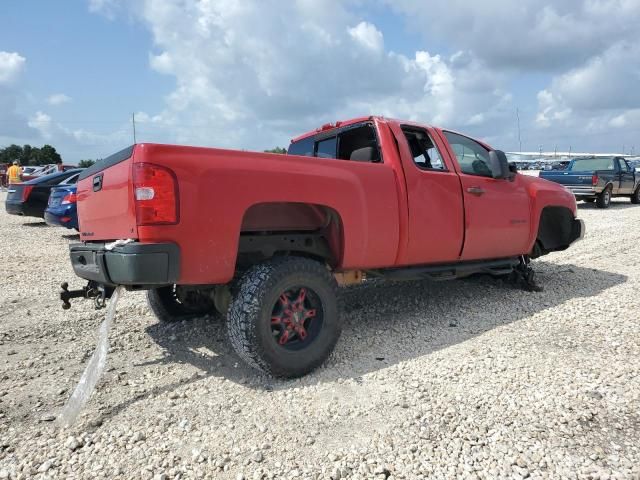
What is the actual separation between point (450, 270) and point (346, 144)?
5.42 feet

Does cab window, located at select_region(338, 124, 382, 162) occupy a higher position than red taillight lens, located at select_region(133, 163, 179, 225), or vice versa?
cab window, located at select_region(338, 124, 382, 162)

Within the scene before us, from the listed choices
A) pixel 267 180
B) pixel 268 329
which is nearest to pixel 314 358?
pixel 268 329

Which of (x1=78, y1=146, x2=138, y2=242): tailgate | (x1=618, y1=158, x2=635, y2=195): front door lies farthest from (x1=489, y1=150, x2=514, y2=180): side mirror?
(x1=618, y1=158, x2=635, y2=195): front door

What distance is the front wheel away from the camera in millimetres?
3092

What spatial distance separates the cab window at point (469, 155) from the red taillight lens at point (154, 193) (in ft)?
9.86

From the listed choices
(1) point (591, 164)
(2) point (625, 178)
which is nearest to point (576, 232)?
(1) point (591, 164)

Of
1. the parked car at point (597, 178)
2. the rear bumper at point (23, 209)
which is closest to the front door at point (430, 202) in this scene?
the rear bumper at point (23, 209)

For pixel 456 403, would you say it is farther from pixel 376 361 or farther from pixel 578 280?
pixel 578 280

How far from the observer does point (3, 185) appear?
31.0 metres

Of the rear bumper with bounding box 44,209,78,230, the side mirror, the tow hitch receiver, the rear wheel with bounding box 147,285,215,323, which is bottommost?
the rear wheel with bounding box 147,285,215,323

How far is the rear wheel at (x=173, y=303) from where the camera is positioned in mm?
4332

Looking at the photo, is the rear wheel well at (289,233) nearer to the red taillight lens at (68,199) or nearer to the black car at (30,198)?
the red taillight lens at (68,199)

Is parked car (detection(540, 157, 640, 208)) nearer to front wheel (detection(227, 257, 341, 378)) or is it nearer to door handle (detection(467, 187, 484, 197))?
door handle (detection(467, 187, 484, 197))

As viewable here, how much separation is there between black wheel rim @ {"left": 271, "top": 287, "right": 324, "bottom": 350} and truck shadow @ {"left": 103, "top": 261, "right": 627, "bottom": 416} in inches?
10.7
